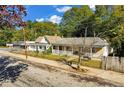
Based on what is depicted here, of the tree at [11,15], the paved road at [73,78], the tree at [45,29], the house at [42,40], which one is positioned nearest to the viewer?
the tree at [11,15]

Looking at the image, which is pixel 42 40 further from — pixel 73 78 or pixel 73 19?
pixel 73 78

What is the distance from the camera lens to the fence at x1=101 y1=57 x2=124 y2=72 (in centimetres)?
1185

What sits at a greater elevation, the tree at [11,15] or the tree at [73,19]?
the tree at [73,19]

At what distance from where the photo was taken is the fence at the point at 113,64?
38.9 feet

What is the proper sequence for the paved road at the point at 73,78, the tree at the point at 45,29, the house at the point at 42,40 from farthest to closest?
the house at the point at 42,40, the tree at the point at 45,29, the paved road at the point at 73,78

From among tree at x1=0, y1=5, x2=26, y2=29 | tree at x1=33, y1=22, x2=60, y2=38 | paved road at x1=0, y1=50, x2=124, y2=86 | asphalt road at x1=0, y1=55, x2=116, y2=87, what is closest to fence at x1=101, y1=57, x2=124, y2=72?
paved road at x1=0, y1=50, x2=124, y2=86

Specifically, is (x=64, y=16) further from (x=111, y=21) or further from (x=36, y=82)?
(x=36, y=82)

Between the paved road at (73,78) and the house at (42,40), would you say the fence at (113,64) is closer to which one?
the paved road at (73,78)

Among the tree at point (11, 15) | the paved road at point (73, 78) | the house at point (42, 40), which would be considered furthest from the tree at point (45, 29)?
the tree at point (11, 15)

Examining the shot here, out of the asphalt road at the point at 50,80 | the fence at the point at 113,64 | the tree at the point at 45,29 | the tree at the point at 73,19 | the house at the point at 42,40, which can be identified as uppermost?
the tree at the point at 73,19

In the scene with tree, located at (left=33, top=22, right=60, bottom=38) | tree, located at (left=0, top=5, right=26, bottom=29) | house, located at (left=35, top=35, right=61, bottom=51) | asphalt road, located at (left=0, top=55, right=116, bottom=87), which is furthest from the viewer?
house, located at (left=35, top=35, right=61, bottom=51)

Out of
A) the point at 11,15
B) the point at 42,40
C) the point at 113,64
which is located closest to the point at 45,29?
the point at 42,40

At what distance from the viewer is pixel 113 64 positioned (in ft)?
40.1

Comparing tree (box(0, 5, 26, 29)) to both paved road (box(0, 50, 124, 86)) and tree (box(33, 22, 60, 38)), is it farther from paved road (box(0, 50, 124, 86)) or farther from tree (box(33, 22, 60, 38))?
tree (box(33, 22, 60, 38))
